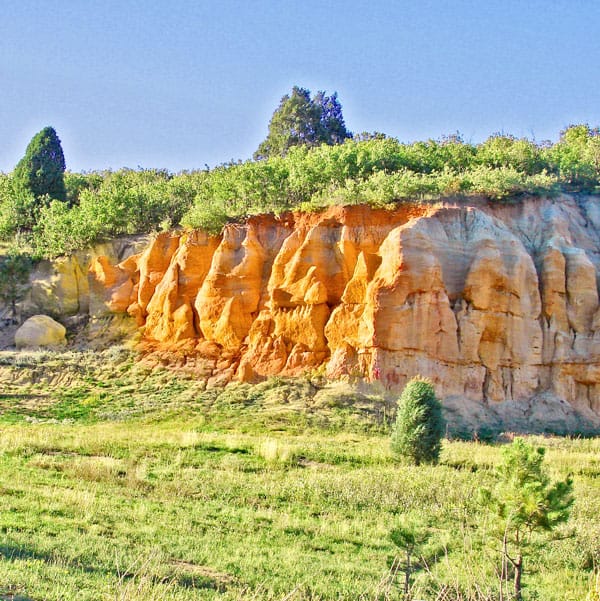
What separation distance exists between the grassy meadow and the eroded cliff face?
244cm

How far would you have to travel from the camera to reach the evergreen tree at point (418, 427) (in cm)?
2136

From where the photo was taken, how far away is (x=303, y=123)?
2264 inches

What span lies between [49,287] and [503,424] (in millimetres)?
23220

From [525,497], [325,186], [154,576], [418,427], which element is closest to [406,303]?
[418,427]

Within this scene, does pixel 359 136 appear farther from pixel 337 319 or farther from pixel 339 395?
pixel 339 395

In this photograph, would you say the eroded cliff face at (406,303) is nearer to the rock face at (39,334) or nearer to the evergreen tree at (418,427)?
the rock face at (39,334)

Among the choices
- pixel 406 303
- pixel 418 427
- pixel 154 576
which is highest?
pixel 406 303

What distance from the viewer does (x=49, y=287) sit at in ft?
129

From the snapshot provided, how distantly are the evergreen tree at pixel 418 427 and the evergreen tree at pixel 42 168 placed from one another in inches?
1231

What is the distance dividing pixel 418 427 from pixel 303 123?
130 ft

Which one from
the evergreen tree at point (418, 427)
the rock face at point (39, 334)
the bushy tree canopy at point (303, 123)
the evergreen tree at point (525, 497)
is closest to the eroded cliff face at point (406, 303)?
the rock face at point (39, 334)

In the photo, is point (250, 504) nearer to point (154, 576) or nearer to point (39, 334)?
point (154, 576)

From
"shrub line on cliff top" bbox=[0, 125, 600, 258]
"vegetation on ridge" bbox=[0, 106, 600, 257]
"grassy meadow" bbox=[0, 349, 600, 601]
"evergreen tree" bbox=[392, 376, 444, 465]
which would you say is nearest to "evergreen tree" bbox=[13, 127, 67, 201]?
"vegetation on ridge" bbox=[0, 106, 600, 257]

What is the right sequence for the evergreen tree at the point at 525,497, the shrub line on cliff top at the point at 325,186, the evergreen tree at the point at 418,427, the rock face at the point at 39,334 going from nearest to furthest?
the evergreen tree at the point at 525,497
the evergreen tree at the point at 418,427
the shrub line on cliff top at the point at 325,186
the rock face at the point at 39,334
